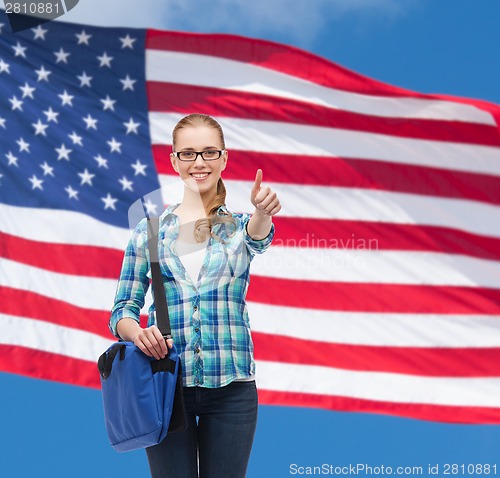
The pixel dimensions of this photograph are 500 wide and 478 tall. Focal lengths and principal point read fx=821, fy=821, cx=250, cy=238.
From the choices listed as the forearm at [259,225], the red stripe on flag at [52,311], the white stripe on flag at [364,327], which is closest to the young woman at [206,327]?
the forearm at [259,225]

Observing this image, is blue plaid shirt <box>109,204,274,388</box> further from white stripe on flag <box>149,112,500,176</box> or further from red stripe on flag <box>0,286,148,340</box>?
white stripe on flag <box>149,112,500,176</box>

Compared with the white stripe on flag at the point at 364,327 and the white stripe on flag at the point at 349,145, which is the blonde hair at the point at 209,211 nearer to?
the white stripe on flag at the point at 364,327

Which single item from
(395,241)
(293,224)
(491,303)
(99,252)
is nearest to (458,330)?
(491,303)

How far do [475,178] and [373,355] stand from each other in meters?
1.20

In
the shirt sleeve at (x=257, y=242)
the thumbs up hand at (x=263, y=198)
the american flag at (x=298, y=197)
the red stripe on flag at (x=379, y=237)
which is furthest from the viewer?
the red stripe on flag at (x=379, y=237)

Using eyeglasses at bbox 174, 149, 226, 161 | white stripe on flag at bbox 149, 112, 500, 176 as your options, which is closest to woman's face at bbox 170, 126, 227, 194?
eyeglasses at bbox 174, 149, 226, 161

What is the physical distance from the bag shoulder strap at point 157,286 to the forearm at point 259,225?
222 mm

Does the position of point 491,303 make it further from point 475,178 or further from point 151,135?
point 151,135

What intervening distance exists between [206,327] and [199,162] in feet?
1.29

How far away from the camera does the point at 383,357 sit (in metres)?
4.63

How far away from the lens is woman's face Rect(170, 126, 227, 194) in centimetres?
194

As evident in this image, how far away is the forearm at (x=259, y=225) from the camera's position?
5.91 ft

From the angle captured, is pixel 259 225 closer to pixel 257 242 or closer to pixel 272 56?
pixel 257 242

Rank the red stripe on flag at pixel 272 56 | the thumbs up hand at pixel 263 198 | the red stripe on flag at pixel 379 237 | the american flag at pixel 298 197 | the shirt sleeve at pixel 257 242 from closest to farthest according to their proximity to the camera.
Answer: the thumbs up hand at pixel 263 198, the shirt sleeve at pixel 257 242, the american flag at pixel 298 197, the red stripe on flag at pixel 379 237, the red stripe on flag at pixel 272 56
